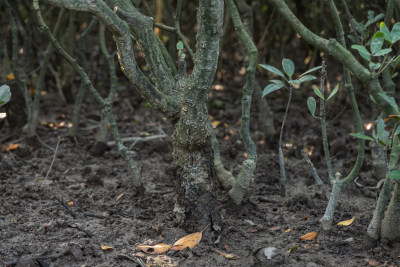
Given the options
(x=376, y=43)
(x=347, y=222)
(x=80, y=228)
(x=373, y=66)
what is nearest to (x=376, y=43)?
(x=376, y=43)

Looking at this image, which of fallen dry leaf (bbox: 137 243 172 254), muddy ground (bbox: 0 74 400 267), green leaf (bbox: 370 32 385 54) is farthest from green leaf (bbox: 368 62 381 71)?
fallen dry leaf (bbox: 137 243 172 254)

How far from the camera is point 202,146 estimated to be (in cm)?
195

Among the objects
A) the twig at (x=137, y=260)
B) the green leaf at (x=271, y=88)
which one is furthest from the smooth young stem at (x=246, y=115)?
the twig at (x=137, y=260)

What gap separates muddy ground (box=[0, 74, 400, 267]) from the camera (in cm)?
184

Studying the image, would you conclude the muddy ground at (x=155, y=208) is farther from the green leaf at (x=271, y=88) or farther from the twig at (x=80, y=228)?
the green leaf at (x=271, y=88)

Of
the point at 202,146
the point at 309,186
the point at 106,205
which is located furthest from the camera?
the point at 309,186

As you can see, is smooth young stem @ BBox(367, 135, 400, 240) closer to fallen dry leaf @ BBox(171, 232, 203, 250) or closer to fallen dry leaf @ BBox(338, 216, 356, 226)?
fallen dry leaf @ BBox(338, 216, 356, 226)

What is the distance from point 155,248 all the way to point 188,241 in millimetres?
138

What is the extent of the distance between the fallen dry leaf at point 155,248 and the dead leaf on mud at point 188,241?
3 cm

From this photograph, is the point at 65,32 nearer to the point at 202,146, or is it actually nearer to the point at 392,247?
the point at 202,146

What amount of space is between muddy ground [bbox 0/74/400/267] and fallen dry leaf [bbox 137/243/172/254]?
0.09 feet

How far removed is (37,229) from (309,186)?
1.49 meters

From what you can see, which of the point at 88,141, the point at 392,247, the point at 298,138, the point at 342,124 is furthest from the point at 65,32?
the point at 392,247

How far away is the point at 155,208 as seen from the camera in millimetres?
2285
